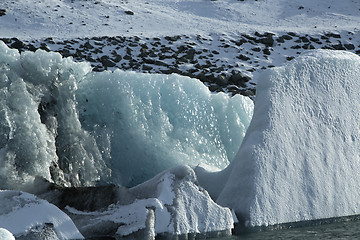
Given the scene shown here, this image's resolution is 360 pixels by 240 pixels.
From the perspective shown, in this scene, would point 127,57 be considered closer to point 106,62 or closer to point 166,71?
point 106,62

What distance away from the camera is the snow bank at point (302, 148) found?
258 inches

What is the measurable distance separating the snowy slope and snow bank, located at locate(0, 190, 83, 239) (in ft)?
A: 49.3

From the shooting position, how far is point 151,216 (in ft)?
19.2

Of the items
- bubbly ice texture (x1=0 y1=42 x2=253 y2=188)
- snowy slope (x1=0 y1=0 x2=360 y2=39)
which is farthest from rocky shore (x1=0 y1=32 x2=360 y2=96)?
bubbly ice texture (x1=0 y1=42 x2=253 y2=188)

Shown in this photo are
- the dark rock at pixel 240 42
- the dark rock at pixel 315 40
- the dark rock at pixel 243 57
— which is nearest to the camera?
the dark rock at pixel 243 57

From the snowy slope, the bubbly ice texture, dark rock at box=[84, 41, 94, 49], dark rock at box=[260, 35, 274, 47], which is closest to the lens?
the bubbly ice texture

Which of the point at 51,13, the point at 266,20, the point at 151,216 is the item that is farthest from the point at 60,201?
the point at 266,20

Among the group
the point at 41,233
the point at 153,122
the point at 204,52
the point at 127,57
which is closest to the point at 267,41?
the point at 204,52

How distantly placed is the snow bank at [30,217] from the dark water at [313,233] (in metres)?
1.45

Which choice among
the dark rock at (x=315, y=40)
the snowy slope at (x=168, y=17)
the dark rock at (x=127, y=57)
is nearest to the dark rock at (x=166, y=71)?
the dark rock at (x=127, y=57)

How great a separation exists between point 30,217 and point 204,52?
52.7 ft

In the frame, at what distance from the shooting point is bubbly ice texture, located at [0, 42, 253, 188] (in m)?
7.39

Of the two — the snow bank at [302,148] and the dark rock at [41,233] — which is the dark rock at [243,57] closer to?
the snow bank at [302,148]

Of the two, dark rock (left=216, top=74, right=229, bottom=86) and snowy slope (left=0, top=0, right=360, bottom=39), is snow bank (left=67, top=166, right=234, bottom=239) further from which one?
snowy slope (left=0, top=0, right=360, bottom=39)
